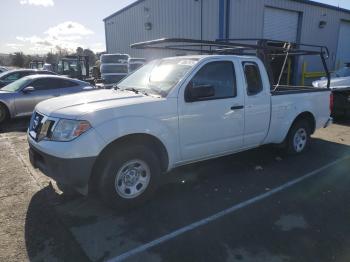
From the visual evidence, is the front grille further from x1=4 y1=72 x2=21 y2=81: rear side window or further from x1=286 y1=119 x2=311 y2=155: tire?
x1=4 y1=72 x2=21 y2=81: rear side window

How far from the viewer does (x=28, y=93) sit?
30.1ft

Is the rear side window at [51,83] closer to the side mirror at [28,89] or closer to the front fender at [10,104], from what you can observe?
the side mirror at [28,89]

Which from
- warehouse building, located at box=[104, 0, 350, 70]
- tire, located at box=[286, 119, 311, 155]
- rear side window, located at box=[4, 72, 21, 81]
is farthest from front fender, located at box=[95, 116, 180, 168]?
rear side window, located at box=[4, 72, 21, 81]

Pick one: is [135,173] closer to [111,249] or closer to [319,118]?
[111,249]

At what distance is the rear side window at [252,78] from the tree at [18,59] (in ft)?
189

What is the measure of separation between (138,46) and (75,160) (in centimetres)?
256

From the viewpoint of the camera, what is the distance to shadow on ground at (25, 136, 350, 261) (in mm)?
3185

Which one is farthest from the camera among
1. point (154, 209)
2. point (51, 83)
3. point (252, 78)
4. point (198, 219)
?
point (51, 83)

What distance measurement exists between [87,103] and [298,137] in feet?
13.7

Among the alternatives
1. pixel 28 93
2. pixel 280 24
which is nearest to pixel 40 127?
pixel 28 93

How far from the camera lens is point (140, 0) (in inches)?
766

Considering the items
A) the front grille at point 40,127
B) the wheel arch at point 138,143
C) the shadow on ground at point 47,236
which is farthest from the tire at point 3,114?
the wheel arch at point 138,143

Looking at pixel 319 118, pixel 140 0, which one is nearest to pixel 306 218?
pixel 319 118

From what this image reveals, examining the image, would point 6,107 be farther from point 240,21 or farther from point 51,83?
point 240,21
